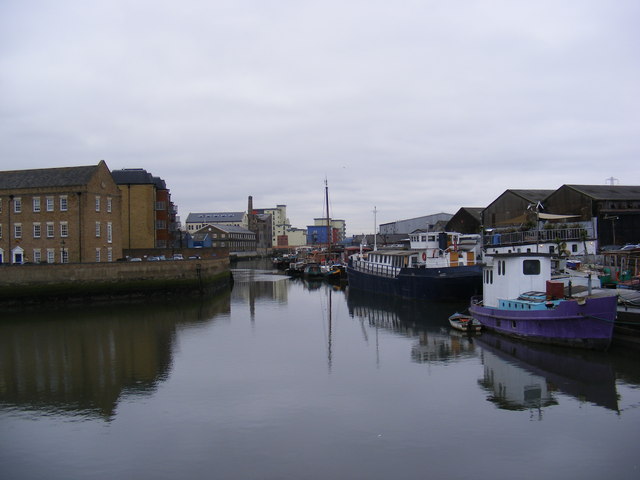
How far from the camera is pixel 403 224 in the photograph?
104 meters

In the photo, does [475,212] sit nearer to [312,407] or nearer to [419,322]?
[419,322]

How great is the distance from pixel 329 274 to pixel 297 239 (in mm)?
116651

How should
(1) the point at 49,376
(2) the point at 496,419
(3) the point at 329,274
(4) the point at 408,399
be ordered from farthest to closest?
(3) the point at 329,274, (1) the point at 49,376, (4) the point at 408,399, (2) the point at 496,419

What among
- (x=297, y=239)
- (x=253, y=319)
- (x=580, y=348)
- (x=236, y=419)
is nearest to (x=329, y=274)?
(x=253, y=319)

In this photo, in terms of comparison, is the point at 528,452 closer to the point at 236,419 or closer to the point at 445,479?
the point at 445,479

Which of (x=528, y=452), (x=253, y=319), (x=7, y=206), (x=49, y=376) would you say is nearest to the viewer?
(x=528, y=452)

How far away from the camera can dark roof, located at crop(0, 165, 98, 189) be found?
153ft

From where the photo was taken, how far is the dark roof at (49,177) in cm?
4669

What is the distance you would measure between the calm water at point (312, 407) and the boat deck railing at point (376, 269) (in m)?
16.9

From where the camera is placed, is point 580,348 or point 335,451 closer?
point 335,451

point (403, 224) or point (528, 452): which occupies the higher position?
point (403, 224)

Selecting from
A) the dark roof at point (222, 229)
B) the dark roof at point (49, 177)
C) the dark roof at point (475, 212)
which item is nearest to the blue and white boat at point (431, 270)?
the dark roof at point (475, 212)

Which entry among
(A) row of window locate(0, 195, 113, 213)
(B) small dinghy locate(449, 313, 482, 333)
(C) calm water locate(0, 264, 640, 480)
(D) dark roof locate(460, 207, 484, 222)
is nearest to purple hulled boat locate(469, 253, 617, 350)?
(B) small dinghy locate(449, 313, 482, 333)

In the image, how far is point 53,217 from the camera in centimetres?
4603
